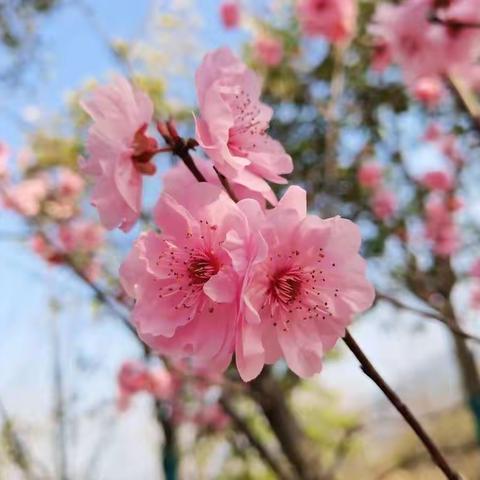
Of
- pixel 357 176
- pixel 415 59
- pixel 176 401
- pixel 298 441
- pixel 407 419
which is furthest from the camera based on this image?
pixel 176 401

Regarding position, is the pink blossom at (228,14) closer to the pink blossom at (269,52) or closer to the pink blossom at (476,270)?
the pink blossom at (269,52)

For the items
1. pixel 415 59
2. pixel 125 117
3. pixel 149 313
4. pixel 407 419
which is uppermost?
pixel 125 117

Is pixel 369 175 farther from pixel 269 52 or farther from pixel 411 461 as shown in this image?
pixel 411 461

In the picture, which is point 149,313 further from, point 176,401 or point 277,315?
point 176,401

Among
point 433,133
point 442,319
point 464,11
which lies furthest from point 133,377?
point 442,319

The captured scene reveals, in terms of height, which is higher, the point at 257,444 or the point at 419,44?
the point at 419,44

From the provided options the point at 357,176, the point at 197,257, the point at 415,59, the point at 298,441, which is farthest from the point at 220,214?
the point at 357,176
